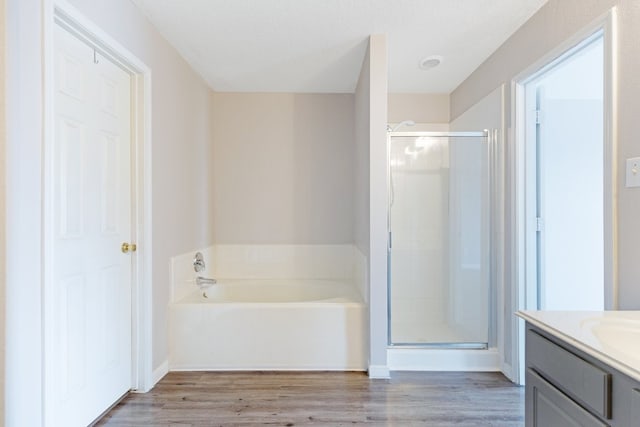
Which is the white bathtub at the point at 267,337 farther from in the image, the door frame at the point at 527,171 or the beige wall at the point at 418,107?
the beige wall at the point at 418,107

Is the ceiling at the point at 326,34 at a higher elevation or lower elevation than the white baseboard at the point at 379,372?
higher

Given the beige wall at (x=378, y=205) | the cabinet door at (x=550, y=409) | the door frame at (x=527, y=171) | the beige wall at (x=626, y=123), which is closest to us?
the cabinet door at (x=550, y=409)

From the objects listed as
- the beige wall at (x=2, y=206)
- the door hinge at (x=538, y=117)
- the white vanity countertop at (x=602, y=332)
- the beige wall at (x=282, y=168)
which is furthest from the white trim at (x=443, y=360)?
the beige wall at (x=2, y=206)

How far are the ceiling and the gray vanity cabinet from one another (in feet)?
6.16

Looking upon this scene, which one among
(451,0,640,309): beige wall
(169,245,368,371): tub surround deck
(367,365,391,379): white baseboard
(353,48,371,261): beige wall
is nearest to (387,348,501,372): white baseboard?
(367,365,391,379): white baseboard

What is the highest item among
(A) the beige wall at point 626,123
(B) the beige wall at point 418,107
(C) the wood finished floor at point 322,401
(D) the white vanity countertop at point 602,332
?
(B) the beige wall at point 418,107

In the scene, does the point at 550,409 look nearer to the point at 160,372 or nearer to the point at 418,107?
the point at 160,372

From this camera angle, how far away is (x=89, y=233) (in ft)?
6.37

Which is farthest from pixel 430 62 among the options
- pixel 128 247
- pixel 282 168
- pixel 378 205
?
pixel 128 247

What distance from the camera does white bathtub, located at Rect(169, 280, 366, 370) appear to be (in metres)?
2.74

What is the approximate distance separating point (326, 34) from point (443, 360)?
7.91 ft

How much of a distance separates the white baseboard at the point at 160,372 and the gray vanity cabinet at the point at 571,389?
2.16 meters

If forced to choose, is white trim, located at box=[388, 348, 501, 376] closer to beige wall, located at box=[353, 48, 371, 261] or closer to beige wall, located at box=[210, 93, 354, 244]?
beige wall, located at box=[353, 48, 371, 261]

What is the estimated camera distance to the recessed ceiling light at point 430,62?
296 centimetres
